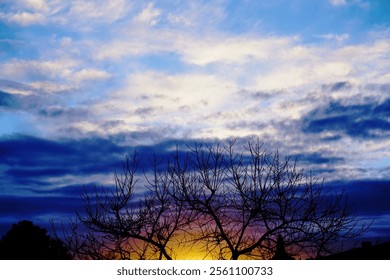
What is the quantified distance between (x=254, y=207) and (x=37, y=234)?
66.5ft

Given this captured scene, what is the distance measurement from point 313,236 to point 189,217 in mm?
3295

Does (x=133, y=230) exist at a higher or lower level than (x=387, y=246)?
higher

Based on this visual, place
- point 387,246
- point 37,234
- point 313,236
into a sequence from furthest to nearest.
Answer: point 37,234 < point 387,246 < point 313,236

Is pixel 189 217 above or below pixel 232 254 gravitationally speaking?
above

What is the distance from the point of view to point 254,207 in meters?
12.0
